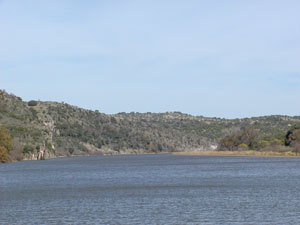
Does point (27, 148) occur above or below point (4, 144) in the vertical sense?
below

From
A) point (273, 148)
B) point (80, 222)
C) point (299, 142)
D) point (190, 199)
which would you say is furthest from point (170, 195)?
point (273, 148)

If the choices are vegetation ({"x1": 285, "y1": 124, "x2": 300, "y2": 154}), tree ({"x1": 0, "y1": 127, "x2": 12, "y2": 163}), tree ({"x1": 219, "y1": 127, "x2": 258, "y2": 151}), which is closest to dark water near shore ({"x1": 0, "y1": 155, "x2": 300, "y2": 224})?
tree ({"x1": 0, "y1": 127, "x2": 12, "y2": 163})

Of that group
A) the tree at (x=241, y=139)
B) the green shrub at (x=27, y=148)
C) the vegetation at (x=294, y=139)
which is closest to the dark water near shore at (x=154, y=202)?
the vegetation at (x=294, y=139)

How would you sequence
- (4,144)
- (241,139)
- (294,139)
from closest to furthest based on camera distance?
1. (4,144)
2. (294,139)
3. (241,139)

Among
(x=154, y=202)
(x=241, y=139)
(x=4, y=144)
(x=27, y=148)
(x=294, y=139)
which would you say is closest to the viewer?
(x=154, y=202)

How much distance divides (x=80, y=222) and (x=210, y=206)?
11938 mm

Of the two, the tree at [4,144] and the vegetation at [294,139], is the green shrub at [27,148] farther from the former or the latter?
the vegetation at [294,139]

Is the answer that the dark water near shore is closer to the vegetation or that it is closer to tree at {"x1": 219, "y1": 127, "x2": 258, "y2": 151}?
the vegetation

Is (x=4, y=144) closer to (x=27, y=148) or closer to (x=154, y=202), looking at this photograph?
(x=27, y=148)

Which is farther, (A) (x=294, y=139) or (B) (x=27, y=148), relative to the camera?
(A) (x=294, y=139)

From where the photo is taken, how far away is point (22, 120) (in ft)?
563

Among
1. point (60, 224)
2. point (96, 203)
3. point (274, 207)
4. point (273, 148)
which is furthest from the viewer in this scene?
point (273, 148)

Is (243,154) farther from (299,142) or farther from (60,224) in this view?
(60,224)

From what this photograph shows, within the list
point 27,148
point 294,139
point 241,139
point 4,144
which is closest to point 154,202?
point 4,144
